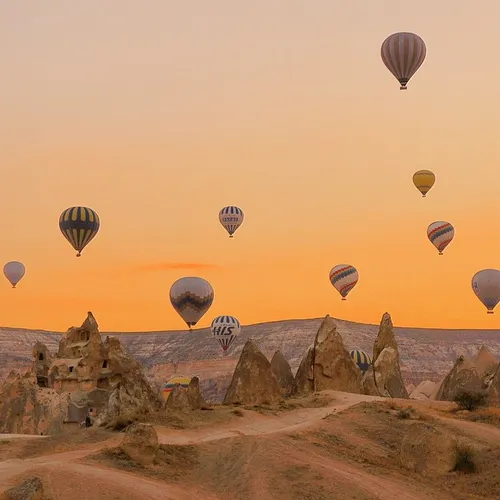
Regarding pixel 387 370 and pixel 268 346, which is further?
pixel 268 346

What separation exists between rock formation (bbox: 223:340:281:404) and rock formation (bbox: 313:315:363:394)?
9.08 feet

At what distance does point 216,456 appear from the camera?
29.5 m

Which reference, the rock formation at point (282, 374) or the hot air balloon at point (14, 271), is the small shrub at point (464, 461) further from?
the hot air balloon at point (14, 271)

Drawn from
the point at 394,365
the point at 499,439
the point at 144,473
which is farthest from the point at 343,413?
the point at 394,365

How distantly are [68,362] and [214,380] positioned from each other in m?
94.7

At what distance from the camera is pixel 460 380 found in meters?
48.8

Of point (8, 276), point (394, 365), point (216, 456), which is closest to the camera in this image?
point (216, 456)

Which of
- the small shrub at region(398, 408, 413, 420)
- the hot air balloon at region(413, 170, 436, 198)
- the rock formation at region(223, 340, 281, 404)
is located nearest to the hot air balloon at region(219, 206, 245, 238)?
the hot air balloon at region(413, 170, 436, 198)

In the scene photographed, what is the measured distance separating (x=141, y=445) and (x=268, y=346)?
486 ft

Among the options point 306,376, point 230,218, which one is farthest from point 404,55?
point 230,218

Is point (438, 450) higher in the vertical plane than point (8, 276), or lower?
lower

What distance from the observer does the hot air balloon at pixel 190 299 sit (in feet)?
260

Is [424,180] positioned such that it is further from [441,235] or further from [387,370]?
[387,370]

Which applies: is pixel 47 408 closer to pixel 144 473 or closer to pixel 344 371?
pixel 344 371
